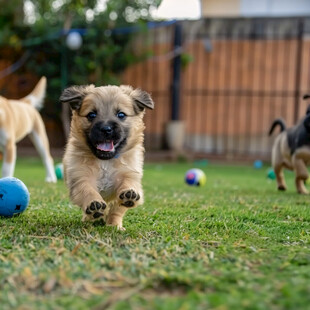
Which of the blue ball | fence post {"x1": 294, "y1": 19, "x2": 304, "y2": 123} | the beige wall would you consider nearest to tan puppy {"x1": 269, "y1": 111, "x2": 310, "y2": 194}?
the blue ball

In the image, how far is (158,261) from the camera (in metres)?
2.19

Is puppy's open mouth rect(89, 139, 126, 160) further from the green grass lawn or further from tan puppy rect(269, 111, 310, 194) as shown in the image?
tan puppy rect(269, 111, 310, 194)

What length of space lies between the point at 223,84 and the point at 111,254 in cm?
1146

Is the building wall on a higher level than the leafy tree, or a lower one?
higher

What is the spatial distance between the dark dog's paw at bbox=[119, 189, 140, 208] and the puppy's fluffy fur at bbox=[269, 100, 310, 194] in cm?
318

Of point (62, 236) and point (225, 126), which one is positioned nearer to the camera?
point (62, 236)

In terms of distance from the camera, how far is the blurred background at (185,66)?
1294 centimetres

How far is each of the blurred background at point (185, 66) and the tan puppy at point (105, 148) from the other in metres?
9.37

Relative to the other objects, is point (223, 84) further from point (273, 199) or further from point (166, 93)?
point (273, 199)

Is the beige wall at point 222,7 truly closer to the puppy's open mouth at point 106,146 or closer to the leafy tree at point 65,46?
the leafy tree at point 65,46

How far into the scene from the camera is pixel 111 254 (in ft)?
7.58

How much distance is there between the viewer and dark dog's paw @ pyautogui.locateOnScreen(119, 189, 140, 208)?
9.83 ft

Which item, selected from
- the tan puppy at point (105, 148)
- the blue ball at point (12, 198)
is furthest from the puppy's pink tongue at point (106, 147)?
the blue ball at point (12, 198)

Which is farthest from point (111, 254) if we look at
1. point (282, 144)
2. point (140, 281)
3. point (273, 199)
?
point (282, 144)
